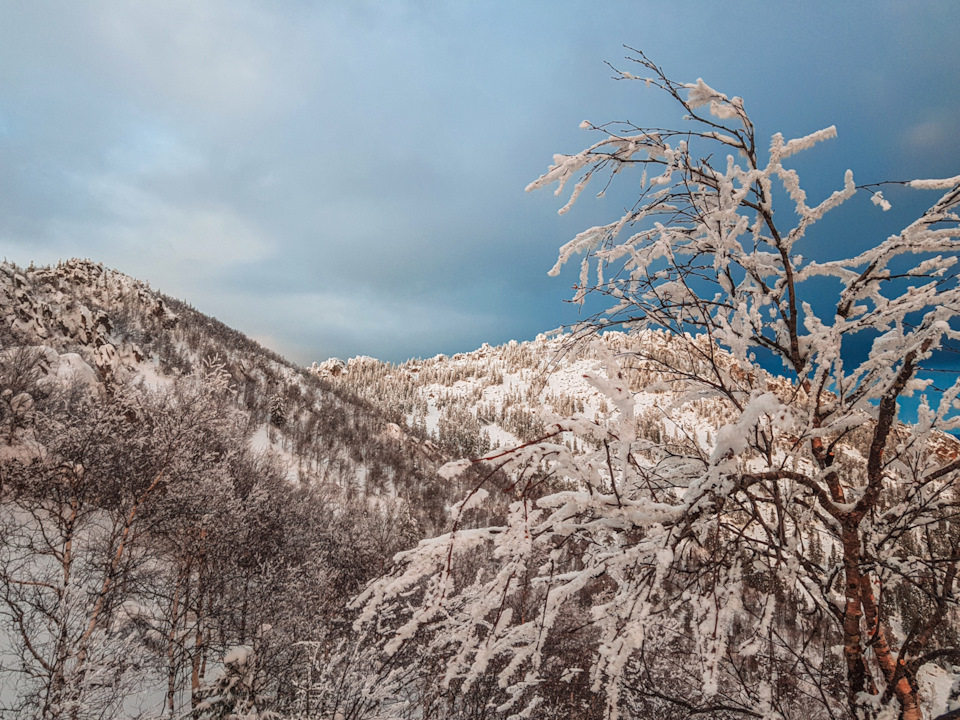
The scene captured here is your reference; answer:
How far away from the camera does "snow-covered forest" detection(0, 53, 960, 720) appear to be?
1616mm

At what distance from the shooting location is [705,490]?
57.5 inches

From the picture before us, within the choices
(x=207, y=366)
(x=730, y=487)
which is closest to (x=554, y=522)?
(x=730, y=487)

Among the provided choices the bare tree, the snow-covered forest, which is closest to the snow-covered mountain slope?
the snow-covered forest

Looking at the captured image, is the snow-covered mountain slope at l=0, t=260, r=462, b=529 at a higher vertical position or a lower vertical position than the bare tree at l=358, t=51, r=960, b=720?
higher

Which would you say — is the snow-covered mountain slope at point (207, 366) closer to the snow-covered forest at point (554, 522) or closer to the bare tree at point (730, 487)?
the snow-covered forest at point (554, 522)

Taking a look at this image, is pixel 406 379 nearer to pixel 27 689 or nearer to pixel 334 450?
pixel 334 450

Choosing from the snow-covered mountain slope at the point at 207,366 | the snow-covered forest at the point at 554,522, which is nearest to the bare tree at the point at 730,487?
the snow-covered forest at the point at 554,522

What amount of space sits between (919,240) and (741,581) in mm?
1818

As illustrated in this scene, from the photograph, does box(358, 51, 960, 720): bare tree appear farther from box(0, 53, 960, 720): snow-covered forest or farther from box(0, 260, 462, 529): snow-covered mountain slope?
box(0, 260, 462, 529): snow-covered mountain slope

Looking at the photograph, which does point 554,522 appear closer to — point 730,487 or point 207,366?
point 730,487

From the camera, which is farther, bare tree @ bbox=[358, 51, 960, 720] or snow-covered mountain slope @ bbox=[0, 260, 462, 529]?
snow-covered mountain slope @ bbox=[0, 260, 462, 529]

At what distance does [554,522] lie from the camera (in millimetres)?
1594

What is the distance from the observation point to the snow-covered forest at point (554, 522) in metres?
1.62

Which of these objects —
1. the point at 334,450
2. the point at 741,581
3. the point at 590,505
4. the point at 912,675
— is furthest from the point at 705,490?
the point at 334,450
